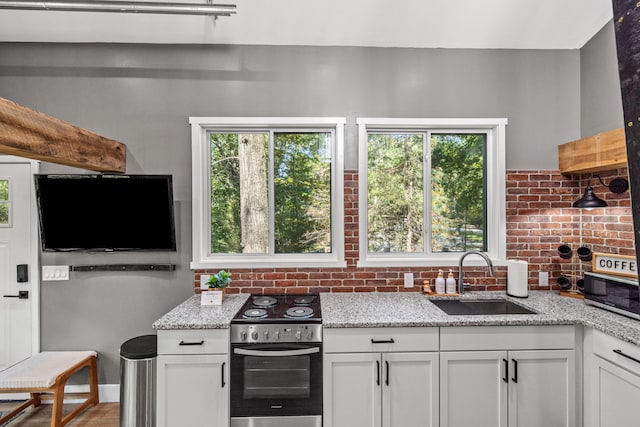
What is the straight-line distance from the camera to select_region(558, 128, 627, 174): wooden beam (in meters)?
2.21

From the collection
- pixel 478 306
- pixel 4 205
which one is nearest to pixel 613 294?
pixel 478 306

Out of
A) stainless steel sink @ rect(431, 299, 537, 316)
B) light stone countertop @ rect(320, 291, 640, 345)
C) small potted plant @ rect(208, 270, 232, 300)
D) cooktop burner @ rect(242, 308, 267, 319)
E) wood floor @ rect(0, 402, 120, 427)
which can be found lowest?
wood floor @ rect(0, 402, 120, 427)

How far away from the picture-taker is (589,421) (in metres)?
2.07

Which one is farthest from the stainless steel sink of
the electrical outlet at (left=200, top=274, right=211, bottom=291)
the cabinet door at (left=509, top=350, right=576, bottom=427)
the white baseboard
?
the white baseboard

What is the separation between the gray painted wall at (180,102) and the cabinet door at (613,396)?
5.11 ft

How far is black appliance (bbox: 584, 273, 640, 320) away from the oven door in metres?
1.94

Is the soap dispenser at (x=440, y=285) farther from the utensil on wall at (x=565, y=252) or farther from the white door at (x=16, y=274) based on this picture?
the white door at (x=16, y=274)

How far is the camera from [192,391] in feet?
6.77

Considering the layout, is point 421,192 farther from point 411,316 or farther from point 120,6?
point 120,6

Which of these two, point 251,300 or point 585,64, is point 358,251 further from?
point 585,64

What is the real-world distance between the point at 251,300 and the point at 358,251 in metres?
0.94

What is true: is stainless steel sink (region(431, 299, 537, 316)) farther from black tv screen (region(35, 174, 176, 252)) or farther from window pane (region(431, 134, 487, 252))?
black tv screen (region(35, 174, 176, 252))

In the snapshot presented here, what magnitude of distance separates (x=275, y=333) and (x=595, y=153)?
101 inches

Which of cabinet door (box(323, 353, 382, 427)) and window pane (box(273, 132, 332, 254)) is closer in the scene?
cabinet door (box(323, 353, 382, 427))
